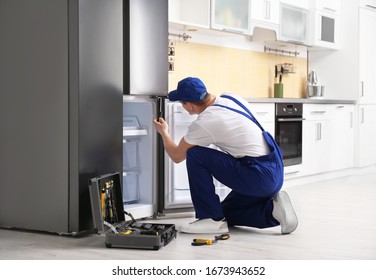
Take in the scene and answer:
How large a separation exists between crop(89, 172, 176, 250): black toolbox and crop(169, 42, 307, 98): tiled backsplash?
6.70 ft

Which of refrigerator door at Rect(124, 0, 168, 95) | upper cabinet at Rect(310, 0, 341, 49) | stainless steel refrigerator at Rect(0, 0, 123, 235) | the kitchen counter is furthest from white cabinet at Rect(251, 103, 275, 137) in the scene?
stainless steel refrigerator at Rect(0, 0, 123, 235)

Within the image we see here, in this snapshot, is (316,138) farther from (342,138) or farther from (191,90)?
(191,90)

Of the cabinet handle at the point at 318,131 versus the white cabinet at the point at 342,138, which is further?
the white cabinet at the point at 342,138

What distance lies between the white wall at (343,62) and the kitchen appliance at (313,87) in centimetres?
19

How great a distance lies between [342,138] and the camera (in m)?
7.41

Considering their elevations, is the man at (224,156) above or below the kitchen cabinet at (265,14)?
below

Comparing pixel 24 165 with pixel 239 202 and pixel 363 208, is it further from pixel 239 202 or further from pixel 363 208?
pixel 363 208

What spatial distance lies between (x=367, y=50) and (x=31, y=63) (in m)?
5.17

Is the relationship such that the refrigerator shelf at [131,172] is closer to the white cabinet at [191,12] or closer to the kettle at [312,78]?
the white cabinet at [191,12]

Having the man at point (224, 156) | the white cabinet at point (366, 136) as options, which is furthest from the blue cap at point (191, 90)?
the white cabinet at point (366, 136)

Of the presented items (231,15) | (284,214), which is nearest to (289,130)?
(231,15)

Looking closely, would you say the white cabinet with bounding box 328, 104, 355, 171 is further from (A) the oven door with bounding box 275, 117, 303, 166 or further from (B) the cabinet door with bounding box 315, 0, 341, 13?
(B) the cabinet door with bounding box 315, 0, 341, 13

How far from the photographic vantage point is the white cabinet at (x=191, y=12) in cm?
564

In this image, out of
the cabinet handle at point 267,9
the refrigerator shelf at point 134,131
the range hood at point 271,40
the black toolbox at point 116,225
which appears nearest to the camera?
the black toolbox at point 116,225
